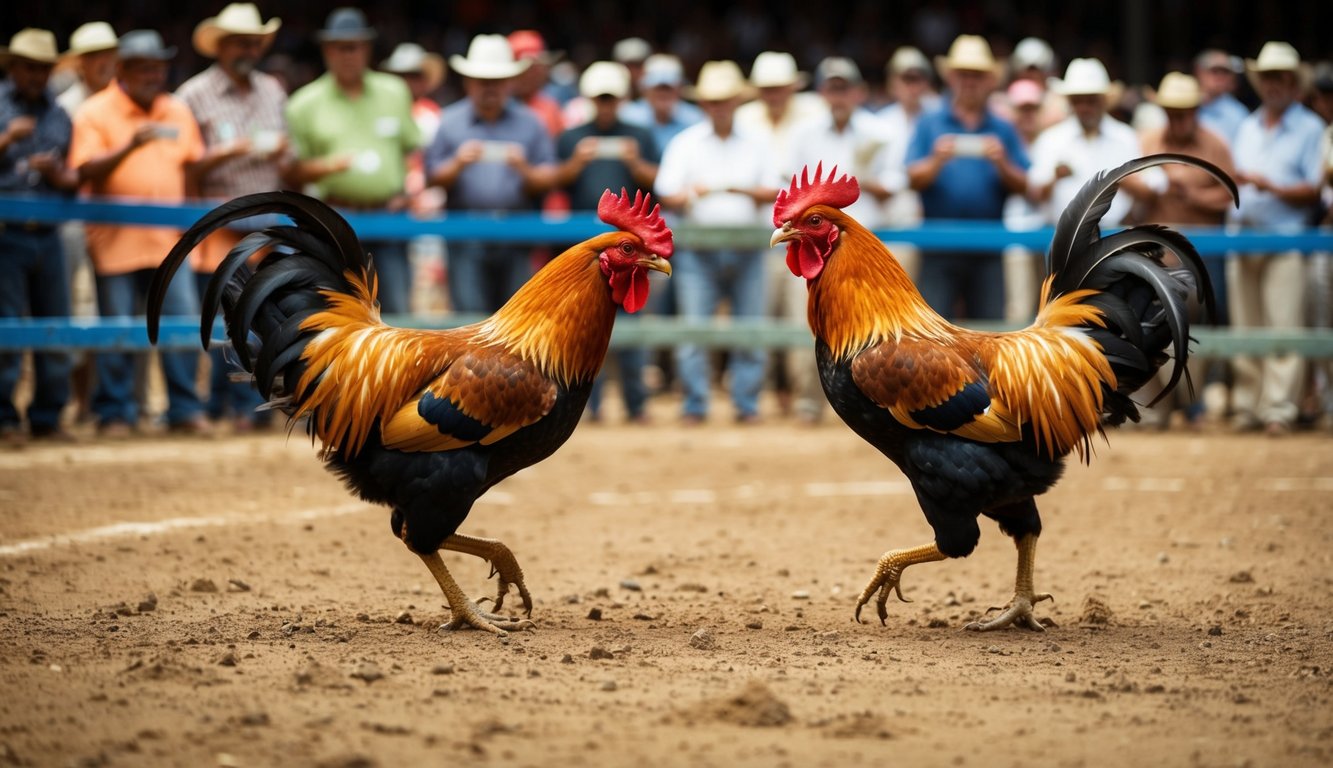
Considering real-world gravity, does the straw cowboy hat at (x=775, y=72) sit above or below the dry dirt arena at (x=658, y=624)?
above

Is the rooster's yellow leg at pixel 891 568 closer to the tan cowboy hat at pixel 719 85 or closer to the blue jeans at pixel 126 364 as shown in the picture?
the blue jeans at pixel 126 364

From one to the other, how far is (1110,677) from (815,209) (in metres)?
2.14

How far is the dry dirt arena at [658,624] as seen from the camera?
4570mm

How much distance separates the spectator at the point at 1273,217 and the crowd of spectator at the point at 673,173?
0.06 ft

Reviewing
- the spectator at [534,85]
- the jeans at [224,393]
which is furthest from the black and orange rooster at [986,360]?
the spectator at [534,85]

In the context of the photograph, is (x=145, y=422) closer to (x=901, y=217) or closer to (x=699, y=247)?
(x=699, y=247)

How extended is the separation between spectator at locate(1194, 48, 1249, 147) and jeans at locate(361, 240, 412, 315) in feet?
22.9

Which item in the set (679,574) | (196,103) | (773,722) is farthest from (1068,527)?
(196,103)

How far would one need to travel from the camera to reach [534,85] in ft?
46.0

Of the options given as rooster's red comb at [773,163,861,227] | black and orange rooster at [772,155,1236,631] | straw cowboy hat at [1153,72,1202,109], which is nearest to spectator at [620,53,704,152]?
straw cowboy hat at [1153,72,1202,109]

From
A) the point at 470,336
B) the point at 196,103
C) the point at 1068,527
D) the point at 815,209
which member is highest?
the point at 196,103

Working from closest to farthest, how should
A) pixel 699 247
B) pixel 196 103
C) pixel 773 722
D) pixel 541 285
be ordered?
pixel 773 722 < pixel 541 285 < pixel 196 103 < pixel 699 247

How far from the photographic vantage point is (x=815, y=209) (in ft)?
20.7

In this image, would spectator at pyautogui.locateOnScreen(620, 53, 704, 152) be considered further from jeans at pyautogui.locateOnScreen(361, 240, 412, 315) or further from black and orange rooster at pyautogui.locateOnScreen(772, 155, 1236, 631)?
black and orange rooster at pyautogui.locateOnScreen(772, 155, 1236, 631)
